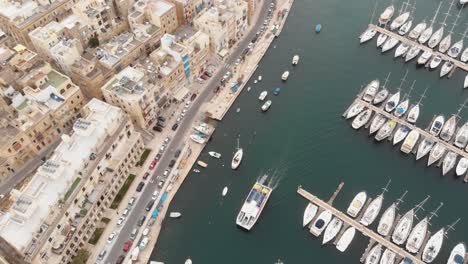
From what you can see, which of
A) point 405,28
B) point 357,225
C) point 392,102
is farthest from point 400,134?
point 405,28

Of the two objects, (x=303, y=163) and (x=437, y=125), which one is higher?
(x=437, y=125)

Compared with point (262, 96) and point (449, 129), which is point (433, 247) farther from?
point (262, 96)

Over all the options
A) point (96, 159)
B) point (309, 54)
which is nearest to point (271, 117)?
point (309, 54)

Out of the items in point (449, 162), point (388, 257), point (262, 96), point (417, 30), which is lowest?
point (388, 257)

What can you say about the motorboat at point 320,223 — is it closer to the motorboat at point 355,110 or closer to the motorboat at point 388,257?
the motorboat at point 388,257

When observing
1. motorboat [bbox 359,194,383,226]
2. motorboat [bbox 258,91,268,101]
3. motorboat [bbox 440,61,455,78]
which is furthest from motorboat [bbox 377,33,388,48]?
motorboat [bbox 359,194,383,226]

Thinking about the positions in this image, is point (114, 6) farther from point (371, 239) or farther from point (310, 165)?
point (371, 239)

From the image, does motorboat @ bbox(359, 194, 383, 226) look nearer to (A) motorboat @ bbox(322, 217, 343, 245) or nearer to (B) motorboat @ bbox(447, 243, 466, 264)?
(A) motorboat @ bbox(322, 217, 343, 245)
